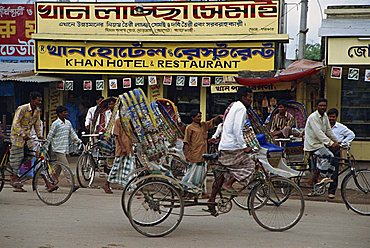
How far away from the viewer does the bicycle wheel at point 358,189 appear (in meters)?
9.38

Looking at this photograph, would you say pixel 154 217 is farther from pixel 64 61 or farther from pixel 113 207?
pixel 64 61

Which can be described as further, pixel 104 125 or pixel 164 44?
pixel 164 44

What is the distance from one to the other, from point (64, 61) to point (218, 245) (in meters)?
10.5

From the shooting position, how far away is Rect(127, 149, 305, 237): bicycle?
24.9 feet

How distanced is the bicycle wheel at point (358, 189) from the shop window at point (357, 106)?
6.77m

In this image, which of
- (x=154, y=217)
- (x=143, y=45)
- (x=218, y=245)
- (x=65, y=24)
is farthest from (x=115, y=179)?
(x=65, y=24)

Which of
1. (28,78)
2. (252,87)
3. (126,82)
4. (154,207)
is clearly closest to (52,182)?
(154,207)

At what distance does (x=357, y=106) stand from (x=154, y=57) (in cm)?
547

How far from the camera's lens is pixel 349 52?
45.1 ft

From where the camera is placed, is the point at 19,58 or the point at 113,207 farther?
the point at 19,58

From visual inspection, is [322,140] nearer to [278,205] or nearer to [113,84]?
[278,205]

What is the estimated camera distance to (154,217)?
25.8ft

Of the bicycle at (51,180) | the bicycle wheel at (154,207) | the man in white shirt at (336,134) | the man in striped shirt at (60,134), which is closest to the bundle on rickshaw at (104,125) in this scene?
the man in striped shirt at (60,134)

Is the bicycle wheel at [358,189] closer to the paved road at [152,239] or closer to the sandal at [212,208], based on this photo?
the paved road at [152,239]
